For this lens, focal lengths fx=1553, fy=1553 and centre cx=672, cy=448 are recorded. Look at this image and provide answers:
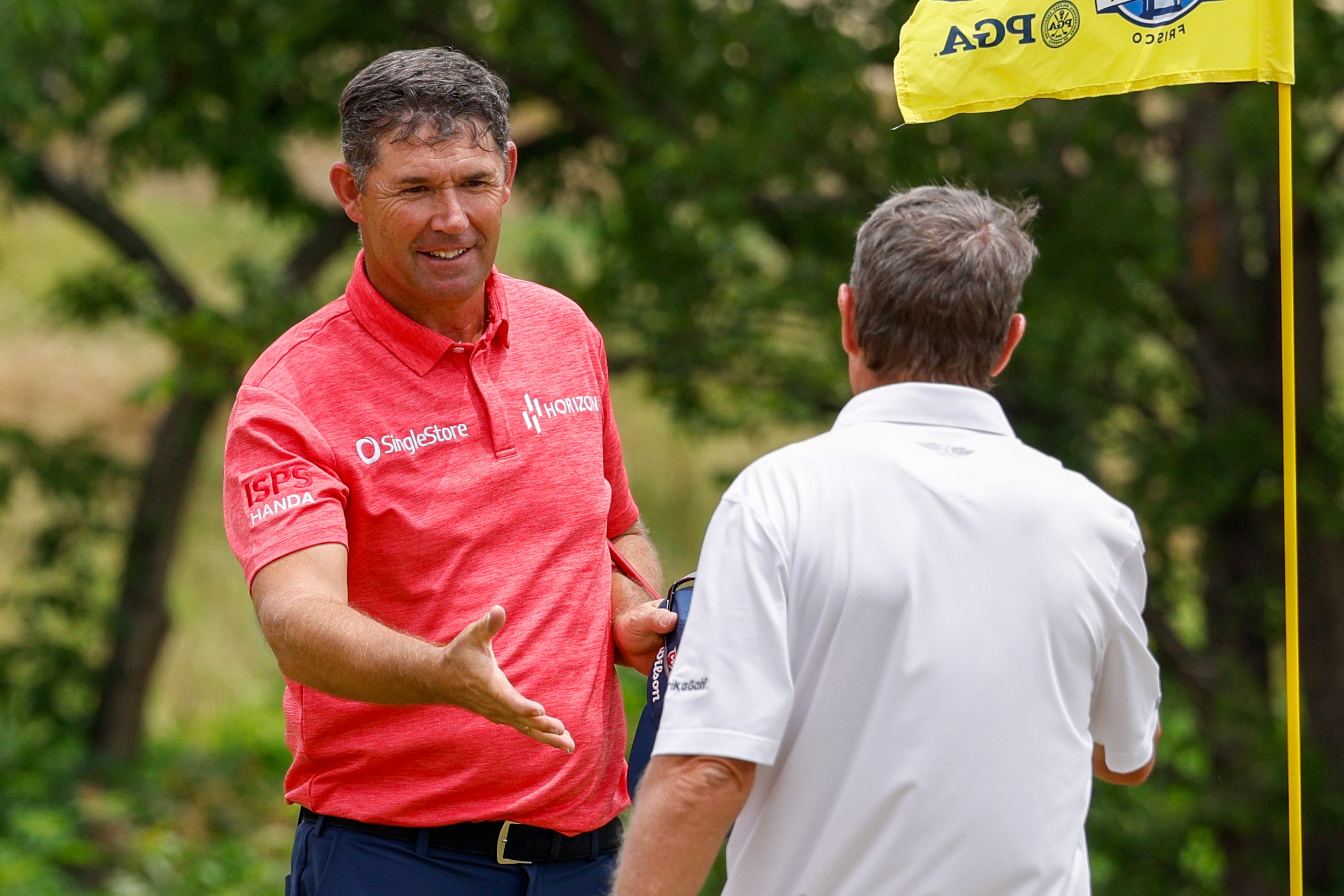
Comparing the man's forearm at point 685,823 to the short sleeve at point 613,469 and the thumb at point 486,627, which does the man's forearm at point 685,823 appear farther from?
the short sleeve at point 613,469

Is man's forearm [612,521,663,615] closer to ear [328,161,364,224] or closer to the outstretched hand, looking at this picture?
the outstretched hand

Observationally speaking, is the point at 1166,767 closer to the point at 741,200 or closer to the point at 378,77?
the point at 741,200

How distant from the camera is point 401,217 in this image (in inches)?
79.9

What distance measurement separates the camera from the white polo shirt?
1.69 metres

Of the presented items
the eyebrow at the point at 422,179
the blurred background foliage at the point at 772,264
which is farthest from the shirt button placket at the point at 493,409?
the blurred background foliage at the point at 772,264

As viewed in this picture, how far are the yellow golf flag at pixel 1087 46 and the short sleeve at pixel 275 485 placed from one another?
98 cm

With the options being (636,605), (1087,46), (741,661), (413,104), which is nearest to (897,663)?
(741,661)

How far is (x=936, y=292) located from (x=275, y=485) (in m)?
0.82

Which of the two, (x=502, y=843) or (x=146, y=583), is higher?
(x=502, y=843)

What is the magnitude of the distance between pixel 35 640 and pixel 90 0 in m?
4.18

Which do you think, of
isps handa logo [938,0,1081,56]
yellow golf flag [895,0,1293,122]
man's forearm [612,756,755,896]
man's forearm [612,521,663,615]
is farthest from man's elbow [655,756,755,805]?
isps handa logo [938,0,1081,56]

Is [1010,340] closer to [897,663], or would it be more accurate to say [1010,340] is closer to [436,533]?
[897,663]

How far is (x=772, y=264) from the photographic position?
721 centimetres

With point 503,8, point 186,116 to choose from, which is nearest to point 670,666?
point 503,8
